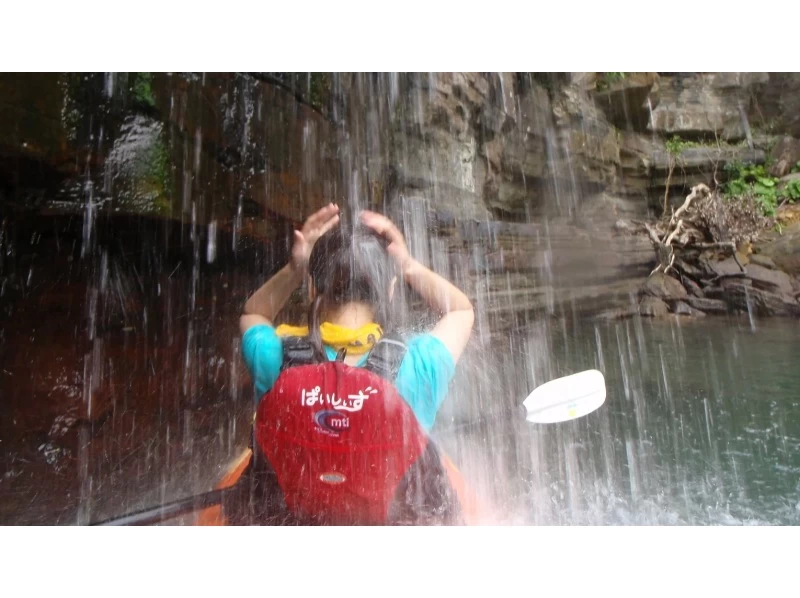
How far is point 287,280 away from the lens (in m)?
2.31

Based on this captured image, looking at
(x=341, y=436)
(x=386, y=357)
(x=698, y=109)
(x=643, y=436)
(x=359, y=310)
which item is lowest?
(x=643, y=436)

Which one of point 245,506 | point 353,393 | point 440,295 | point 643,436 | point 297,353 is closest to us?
point 353,393

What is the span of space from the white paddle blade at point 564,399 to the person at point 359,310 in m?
0.84

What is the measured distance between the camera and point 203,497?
7.23 feet

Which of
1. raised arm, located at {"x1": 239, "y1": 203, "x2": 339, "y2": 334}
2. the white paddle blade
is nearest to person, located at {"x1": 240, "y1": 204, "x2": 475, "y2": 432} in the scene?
raised arm, located at {"x1": 239, "y1": 203, "x2": 339, "y2": 334}

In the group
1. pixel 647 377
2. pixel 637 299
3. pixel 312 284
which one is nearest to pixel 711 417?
pixel 647 377

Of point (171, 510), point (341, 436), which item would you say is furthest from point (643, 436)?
point (171, 510)

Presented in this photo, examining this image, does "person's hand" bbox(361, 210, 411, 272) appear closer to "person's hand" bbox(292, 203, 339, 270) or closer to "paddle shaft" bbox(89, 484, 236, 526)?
"person's hand" bbox(292, 203, 339, 270)

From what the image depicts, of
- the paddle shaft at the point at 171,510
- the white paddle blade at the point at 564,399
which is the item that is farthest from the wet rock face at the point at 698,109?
the paddle shaft at the point at 171,510

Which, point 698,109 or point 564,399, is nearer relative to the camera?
point 564,399

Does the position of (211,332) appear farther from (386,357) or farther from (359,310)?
(386,357)

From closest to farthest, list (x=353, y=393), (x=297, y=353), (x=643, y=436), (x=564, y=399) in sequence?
(x=353, y=393) → (x=297, y=353) → (x=564, y=399) → (x=643, y=436)

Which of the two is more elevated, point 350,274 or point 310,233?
point 310,233

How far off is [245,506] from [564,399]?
1678 mm
